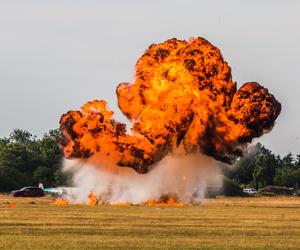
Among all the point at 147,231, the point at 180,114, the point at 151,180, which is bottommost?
the point at 147,231

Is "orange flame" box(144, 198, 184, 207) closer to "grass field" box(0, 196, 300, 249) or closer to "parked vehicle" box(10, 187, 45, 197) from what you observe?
Result: "grass field" box(0, 196, 300, 249)

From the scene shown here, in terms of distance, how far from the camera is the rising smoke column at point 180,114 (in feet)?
370

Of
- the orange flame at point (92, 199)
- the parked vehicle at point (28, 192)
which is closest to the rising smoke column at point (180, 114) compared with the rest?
the orange flame at point (92, 199)

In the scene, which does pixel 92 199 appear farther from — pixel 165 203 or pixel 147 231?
pixel 147 231

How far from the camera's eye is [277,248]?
171 ft

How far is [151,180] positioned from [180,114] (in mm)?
8773

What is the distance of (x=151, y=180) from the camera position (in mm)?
117625

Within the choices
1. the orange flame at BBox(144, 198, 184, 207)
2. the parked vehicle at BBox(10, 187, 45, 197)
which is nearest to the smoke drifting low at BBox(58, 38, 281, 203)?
the orange flame at BBox(144, 198, 184, 207)

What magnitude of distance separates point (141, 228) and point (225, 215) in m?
19.7

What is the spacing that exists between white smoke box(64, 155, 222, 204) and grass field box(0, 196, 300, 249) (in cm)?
3140

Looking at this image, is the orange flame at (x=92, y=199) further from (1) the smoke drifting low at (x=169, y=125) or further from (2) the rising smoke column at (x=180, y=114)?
(2) the rising smoke column at (x=180, y=114)

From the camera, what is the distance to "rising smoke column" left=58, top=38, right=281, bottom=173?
11269cm

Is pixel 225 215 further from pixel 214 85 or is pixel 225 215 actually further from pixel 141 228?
pixel 214 85

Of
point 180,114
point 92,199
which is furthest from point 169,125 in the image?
point 92,199
